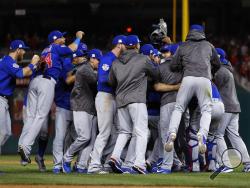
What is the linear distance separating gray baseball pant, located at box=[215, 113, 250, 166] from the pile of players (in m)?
0.02

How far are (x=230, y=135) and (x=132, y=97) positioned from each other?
7.52 ft

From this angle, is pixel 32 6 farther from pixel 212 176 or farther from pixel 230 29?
pixel 212 176

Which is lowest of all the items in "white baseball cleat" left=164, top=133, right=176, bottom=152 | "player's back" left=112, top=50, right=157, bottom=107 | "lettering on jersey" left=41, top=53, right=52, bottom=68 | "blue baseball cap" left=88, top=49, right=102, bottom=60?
"white baseball cleat" left=164, top=133, right=176, bottom=152

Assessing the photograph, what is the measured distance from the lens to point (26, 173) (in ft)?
48.2

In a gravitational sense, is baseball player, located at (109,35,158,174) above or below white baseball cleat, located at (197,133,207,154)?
above

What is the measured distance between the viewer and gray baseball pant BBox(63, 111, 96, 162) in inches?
583

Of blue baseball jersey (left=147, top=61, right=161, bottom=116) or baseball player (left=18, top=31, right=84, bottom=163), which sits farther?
blue baseball jersey (left=147, top=61, right=161, bottom=116)

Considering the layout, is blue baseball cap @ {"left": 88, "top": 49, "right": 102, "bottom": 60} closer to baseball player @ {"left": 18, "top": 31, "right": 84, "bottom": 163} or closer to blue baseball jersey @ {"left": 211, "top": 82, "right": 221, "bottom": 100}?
baseball player @ {"left": 18, "top": 31, "right": 84, "bottom": 163}

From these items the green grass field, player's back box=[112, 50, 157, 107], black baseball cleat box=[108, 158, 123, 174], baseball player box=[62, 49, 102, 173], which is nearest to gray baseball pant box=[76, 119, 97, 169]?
baseball player box=[62, 49, 102, 173]

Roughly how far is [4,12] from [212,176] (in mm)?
22843

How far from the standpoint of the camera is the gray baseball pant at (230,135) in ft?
49.6

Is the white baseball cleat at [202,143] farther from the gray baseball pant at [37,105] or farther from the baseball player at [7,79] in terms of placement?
the baseball player at [7,79]

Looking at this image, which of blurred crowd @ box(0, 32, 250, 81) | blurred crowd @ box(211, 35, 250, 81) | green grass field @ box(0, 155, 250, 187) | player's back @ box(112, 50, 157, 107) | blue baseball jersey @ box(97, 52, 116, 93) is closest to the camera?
green grass field @ box(0, 155, 250, 187)

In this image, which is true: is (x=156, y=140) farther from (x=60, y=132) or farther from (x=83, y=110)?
(x=60, y=132)
